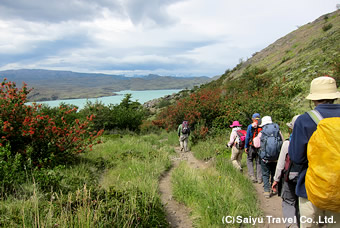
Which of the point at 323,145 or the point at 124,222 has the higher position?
the point at 323,145

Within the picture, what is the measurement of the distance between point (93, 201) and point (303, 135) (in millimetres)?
3133

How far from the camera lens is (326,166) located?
1.76m

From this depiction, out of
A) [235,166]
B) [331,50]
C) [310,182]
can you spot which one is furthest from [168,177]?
[331,50]

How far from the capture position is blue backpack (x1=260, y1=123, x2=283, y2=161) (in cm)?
423

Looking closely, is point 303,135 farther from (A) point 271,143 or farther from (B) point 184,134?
(B) point 184,134

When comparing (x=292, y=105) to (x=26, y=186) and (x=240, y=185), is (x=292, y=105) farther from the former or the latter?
(x=26, y=186)

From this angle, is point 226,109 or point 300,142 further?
point 226,109

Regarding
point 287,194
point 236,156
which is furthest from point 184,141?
point 287,194

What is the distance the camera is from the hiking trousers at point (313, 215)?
2.05 meters

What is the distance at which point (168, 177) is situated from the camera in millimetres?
6367

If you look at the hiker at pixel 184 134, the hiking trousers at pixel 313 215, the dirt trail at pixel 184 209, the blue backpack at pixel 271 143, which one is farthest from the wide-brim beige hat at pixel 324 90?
the hiker at pixel 184 134

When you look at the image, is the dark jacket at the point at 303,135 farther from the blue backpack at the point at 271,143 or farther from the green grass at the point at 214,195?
the blue backpack at the point at 271,143

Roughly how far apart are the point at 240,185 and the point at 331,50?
16.2 m

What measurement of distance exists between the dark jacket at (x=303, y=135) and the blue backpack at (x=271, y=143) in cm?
202
